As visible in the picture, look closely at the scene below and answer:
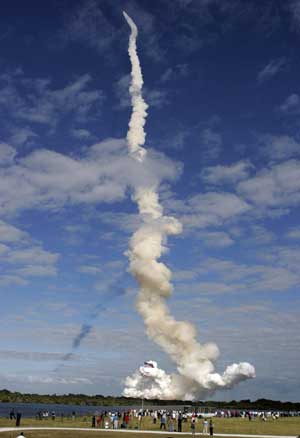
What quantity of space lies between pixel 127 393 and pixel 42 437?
79.4 metres

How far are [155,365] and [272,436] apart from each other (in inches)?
2770

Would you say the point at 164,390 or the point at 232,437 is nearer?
the point at 232,437

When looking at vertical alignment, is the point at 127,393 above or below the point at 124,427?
above

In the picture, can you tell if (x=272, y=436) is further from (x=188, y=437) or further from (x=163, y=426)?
(x=163, y=426)

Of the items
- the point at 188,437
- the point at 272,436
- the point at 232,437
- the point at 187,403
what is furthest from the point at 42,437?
the point at 187,403

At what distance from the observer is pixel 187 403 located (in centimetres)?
12294

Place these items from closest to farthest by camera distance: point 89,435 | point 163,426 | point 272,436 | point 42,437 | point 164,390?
point 42,437
point 89,435
point 272,436
point 163,426
point 164,390

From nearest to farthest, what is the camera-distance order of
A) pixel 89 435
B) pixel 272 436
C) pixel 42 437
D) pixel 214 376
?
pixel 42 437, pixel 89 435, pixel 272 436, pixel 214 376

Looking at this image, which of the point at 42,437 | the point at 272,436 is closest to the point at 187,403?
the point at 272,436

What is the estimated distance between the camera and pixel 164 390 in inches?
4505

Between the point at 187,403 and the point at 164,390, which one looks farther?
the point at 187,403

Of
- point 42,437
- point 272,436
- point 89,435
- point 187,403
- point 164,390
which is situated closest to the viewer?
point 42,437

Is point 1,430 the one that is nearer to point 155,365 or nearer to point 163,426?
point 163,426

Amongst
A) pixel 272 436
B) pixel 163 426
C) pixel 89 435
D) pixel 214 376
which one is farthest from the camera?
pixel 214 376
